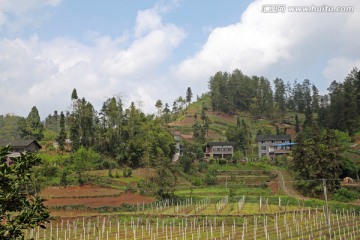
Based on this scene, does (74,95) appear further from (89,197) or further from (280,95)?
(280,95)

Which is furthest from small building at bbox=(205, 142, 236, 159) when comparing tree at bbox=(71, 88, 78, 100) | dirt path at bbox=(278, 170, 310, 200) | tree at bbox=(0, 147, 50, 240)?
tree at bbox=(0, 147, 50, 240)

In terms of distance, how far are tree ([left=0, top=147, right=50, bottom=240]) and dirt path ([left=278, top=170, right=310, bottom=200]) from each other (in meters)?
47.8

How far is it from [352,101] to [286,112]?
168 ft

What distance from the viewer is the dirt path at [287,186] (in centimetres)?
5229

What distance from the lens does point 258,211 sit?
4128 centimetres

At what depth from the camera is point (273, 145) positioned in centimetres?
8931

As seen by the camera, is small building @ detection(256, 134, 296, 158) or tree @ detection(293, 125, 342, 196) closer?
tree @ detection(293, 125, 342, 196)

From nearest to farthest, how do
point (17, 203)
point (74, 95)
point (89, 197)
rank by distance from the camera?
point (17, 203) < point (89, 197) < point (74, 95)

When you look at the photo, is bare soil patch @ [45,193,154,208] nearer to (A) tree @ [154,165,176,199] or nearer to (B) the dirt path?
(A) tree @ [154,165,176,199]

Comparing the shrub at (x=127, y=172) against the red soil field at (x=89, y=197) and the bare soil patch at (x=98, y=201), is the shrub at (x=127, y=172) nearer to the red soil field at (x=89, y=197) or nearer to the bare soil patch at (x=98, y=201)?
the red soil field at (x=89, y=197)

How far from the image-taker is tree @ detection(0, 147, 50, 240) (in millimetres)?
5746

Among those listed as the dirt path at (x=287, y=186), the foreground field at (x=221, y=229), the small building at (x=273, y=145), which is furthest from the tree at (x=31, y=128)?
the dirt path at (x=287, y=186)

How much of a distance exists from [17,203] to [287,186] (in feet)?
185

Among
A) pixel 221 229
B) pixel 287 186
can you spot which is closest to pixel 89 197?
pixel 221 229
